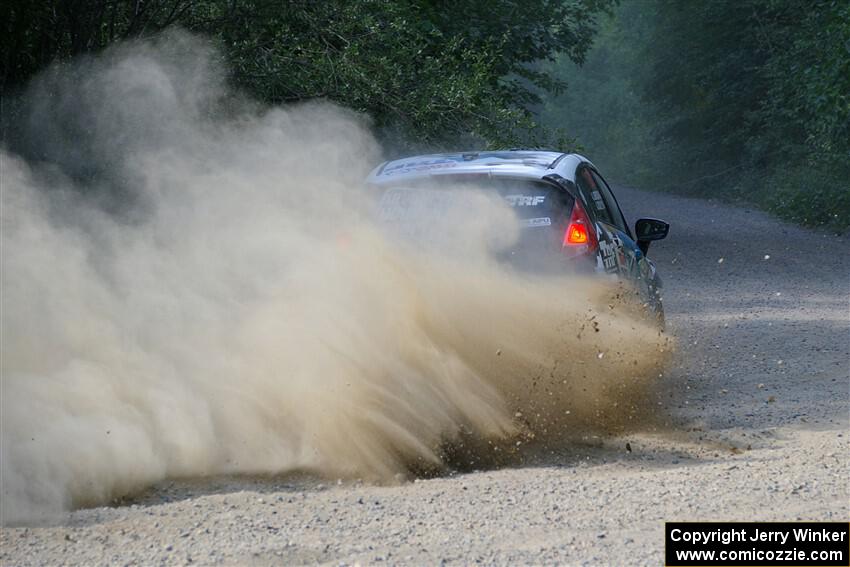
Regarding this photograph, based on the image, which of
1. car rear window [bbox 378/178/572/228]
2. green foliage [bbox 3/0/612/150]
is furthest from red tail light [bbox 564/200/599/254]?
green foliage [bbox 3/0/612/150]

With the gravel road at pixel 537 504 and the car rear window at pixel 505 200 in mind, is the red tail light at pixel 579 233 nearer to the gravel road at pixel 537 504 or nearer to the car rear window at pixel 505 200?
the car rear window at pixel 505 200

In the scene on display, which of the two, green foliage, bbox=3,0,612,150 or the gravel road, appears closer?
the gravel road

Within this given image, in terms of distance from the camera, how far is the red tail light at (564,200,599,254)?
784 cm

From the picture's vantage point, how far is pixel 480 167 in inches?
313

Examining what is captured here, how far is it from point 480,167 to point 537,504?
9.67ft

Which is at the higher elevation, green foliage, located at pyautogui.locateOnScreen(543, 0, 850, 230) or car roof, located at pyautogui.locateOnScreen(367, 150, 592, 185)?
car roof, located at pyautogui.locateOnScreen(367, 150, 592, 185)

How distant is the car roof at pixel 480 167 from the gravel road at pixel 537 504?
1738 mm

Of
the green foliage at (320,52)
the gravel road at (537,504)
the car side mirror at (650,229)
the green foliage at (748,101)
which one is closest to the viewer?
the gravel road at (537,504)

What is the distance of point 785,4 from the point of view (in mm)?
33531

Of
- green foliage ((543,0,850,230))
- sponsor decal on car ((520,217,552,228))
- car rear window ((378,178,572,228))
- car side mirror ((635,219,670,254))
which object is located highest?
car rear window ((378,178,572,228))

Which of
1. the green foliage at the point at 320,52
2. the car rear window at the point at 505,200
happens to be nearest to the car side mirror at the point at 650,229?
the car rear window at the point at 505,200

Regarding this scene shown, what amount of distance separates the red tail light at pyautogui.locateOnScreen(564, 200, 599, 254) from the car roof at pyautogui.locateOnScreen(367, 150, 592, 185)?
0.93 ft

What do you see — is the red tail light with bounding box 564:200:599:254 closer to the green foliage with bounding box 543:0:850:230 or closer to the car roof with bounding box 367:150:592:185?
the car roof with bounding box 367:150:592:185

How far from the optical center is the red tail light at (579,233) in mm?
7836
